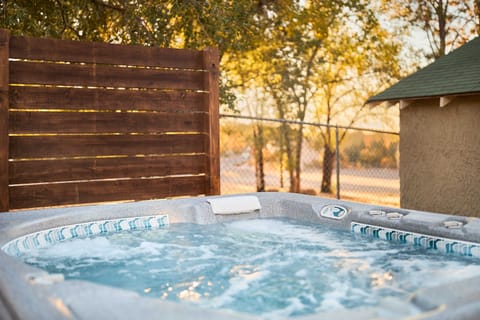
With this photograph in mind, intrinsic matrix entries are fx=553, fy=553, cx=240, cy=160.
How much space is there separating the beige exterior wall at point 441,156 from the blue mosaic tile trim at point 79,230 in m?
3.64

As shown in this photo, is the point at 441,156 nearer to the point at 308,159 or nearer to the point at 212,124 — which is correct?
the point at 212,124

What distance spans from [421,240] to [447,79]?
3.53 meters

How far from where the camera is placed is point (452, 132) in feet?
20.8

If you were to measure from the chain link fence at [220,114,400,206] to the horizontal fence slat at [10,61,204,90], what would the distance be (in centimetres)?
548

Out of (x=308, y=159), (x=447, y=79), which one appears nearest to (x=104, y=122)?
(x=447, y=79)

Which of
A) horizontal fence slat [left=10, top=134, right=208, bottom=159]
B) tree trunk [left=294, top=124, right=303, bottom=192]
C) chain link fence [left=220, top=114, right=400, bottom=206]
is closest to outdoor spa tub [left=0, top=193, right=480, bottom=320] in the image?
horizontal fence slat [left=10, top=134, right=208, bottom=159]

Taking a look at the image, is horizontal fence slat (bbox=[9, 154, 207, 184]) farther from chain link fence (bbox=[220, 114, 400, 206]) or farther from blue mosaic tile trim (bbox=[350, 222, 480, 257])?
chain link fence (bbox=[220, 114, 400, 206])

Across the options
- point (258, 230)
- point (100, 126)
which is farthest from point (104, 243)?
point (100, 126)

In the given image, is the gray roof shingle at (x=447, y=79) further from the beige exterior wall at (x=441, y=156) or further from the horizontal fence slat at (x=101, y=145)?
the horizontal fence slat at (x=101, y=145)

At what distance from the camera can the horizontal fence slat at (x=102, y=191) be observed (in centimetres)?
456

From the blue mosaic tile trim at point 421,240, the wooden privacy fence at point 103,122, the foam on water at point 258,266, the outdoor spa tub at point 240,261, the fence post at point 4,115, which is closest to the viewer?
the outdoor spa tub at point 240,261

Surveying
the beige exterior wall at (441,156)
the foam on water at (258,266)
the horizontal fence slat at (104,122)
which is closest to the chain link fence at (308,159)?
the beige exterior wall at (441,156)

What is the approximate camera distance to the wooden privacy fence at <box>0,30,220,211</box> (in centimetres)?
452

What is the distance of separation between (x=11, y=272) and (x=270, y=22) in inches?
332
